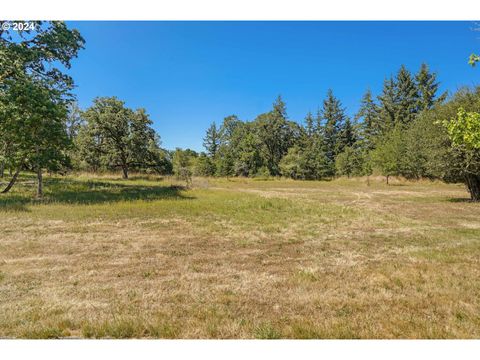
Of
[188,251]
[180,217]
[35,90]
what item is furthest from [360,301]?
[35,90]

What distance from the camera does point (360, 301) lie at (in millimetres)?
3725

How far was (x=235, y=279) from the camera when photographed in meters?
4.59

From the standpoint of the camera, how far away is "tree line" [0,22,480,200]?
1330cm

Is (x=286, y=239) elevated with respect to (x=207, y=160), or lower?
lower

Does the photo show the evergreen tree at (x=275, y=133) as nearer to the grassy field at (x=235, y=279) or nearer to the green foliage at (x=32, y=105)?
the green foliage at (x=32, y=105)

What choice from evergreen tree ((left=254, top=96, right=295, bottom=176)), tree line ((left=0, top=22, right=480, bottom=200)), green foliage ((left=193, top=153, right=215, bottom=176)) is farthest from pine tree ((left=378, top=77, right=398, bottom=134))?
green foliage ((left=193, top=153, right=215, bottom=176))

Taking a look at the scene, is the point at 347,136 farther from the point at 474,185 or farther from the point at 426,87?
the point at 474,185

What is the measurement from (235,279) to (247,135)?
58.3 meters

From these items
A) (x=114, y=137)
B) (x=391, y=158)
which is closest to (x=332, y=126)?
(x=391, y=158)

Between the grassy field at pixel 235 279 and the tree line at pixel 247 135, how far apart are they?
3.56 m

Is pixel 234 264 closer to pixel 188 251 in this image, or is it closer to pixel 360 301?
pixel 188 251
